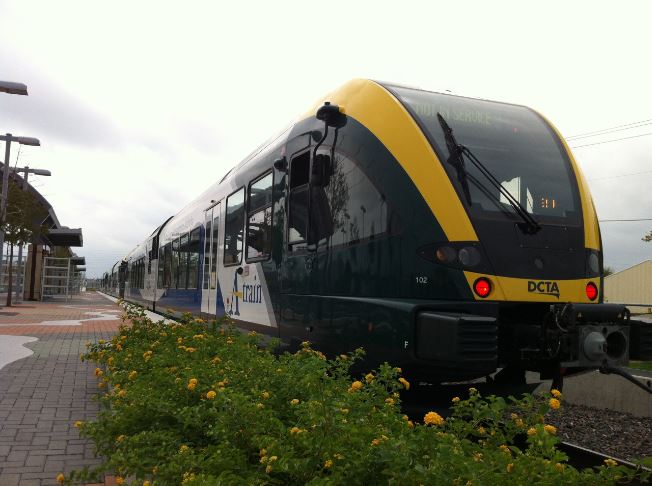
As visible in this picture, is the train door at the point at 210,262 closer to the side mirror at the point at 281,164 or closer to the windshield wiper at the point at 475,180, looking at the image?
the side mirror at the point at 281,164

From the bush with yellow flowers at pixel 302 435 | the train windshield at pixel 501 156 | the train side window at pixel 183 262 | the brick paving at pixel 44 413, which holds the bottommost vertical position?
the brick paving at pixel 44 413

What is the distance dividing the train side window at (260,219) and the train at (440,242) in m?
0.51

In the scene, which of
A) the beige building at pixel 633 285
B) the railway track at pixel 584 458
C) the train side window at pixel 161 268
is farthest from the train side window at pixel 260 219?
the beige building at pixel 633 285

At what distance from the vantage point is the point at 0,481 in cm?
377

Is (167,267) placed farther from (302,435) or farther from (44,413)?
(302,435)

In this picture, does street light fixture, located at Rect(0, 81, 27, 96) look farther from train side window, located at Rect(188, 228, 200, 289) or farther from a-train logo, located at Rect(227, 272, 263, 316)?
a-train logo, located at Rect(227, 272, 263, 316)

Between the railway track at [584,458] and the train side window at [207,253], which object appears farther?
the train side window at [207,253]

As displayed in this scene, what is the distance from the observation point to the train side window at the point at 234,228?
8.35 m

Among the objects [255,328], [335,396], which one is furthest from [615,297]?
[335,396]

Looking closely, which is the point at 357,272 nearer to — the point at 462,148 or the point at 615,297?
the point at 462,148

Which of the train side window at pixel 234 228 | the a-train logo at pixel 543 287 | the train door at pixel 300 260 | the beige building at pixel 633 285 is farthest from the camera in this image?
the beige building at pixel 633 285

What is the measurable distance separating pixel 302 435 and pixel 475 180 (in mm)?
3062

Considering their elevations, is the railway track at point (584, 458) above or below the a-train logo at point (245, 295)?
below

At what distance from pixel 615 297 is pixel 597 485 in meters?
53.2
